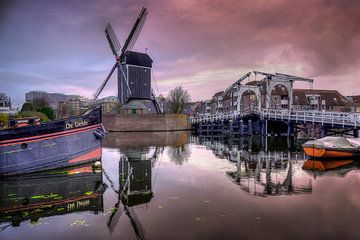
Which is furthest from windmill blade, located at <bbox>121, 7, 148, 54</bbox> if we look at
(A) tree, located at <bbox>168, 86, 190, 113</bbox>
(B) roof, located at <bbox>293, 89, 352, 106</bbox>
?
(B) roof, located at <bbox>293, 89, 352, 106</bbox>

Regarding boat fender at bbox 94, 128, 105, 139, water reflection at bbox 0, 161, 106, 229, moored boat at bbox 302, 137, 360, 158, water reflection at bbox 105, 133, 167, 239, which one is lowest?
water reflection at bbox 0, 161, 106, 229

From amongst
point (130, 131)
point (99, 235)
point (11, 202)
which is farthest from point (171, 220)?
point (130, 131)

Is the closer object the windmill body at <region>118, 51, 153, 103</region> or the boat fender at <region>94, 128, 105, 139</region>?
the boat fender at <region>94, 128, 105, 139</region>

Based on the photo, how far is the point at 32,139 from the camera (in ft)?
48.4

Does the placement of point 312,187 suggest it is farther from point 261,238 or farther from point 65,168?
point 65,168

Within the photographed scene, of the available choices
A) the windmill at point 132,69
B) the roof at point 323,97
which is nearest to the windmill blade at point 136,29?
the windmill at point 132,69

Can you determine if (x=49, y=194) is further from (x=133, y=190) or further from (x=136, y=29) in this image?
(x=136, y=29)

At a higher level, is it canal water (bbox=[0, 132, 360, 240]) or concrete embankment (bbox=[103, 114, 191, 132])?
concrete embankment (bbox=[103, 114, 191, 132])

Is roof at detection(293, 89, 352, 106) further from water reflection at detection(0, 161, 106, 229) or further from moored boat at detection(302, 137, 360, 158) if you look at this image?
water reflection at detection(0, 161, 106, 229)

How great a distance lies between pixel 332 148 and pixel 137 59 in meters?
45.1

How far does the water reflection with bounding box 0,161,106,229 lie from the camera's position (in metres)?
9.35

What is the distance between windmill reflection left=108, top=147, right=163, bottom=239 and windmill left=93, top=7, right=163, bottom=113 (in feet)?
125

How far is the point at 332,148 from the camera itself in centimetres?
1873

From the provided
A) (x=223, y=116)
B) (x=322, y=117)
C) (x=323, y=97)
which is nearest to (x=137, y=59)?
(x=223, y=116)
